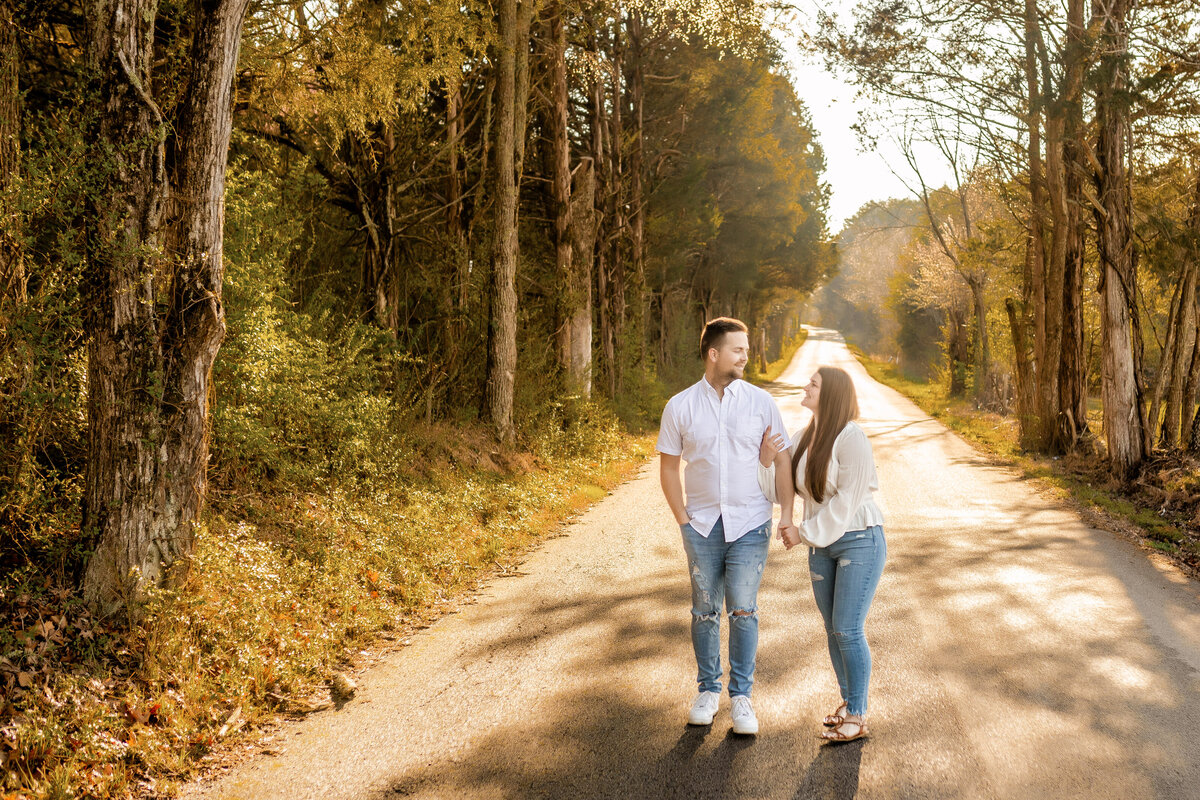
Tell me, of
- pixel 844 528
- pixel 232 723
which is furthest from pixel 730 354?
pixel 232 723

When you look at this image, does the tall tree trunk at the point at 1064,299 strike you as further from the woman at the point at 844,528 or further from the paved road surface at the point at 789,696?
the woman at the point at 844,528

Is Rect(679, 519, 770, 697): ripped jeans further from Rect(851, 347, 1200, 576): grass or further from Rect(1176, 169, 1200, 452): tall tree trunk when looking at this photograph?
Rect(1176, 169, 1200, 452): tall tree trunk

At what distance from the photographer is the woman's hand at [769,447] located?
443cm

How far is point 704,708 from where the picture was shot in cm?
455

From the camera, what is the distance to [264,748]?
4.46 metres

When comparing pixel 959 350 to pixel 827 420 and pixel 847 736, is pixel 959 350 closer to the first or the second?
pixel 827 420

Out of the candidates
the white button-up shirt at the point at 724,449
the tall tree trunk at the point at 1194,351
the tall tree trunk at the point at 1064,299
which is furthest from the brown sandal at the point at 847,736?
the tall tree trunk at the point at 1064,299

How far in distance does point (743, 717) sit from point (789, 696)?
2.20ft

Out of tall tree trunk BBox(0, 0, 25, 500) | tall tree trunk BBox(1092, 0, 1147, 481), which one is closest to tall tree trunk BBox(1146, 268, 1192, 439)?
tall tree trunk BBox(1092, 0, 1147, 481)

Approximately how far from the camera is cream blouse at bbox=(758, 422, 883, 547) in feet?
13.9

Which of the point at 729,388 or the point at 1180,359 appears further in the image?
the point at 1180,359

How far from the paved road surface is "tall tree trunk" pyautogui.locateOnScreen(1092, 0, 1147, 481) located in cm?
493

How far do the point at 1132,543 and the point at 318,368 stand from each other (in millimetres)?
8569

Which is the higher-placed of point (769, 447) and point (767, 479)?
point (769, 447)
